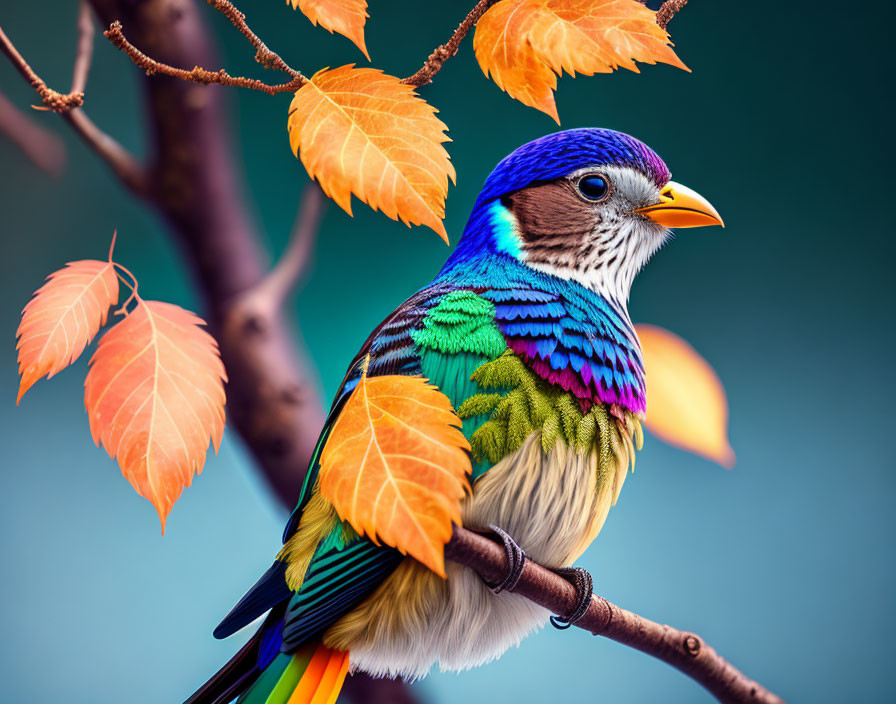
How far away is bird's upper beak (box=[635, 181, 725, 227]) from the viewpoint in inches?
26.7

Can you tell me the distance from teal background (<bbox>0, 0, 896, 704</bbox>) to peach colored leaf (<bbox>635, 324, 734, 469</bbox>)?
2 cm

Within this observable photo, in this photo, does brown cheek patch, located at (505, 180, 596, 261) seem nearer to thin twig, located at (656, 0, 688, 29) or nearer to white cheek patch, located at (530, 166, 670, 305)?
white cheek patch, located at (530, 166, 670, 305)

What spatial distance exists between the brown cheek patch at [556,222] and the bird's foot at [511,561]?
0.87ft

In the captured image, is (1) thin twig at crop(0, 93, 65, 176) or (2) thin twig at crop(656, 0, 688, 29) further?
(1) thin twig at crop(0, 93, 65, 176)

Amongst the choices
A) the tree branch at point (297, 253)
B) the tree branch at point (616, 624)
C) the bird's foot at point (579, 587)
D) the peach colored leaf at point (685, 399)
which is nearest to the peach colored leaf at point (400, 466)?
the tree branch at point (616, 624)

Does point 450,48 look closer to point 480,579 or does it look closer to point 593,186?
point 593,186

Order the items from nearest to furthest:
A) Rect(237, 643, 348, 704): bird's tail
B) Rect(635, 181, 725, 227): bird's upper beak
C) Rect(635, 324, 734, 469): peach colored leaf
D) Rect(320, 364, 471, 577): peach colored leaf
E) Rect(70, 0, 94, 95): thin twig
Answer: Rect(320, 364, 471, 577): peach colored leaf, Rect(237, 643, 348, 704): bird's tail, Rect(635, 181, 725, 227): bird's upper beak, Rect(70, 0, 94, 95): thin twig, Rect(635, 324, 734, 469): peach colored leaf

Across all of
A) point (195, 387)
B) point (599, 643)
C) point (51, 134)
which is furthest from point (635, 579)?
point (51, 134)

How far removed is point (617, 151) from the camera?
2.18 feet

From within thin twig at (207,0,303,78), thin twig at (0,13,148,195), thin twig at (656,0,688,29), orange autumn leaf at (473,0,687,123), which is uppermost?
thin twig at (656,0,688,29)

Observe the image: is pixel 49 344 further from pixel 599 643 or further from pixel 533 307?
pixel 599 643

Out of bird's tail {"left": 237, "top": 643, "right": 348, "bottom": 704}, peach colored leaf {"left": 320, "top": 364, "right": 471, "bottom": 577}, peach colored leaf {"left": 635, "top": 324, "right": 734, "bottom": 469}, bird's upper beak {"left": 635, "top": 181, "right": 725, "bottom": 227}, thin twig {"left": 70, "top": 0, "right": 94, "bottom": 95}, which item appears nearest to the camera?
peach colored leaf {"left": 320, "top": 364, "right": 471, "bottom": 577}

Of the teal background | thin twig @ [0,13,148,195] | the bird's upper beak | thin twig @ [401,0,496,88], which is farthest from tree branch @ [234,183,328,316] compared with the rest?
the bird's upper beak

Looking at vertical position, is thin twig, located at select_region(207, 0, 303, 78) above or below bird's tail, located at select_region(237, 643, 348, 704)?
above
